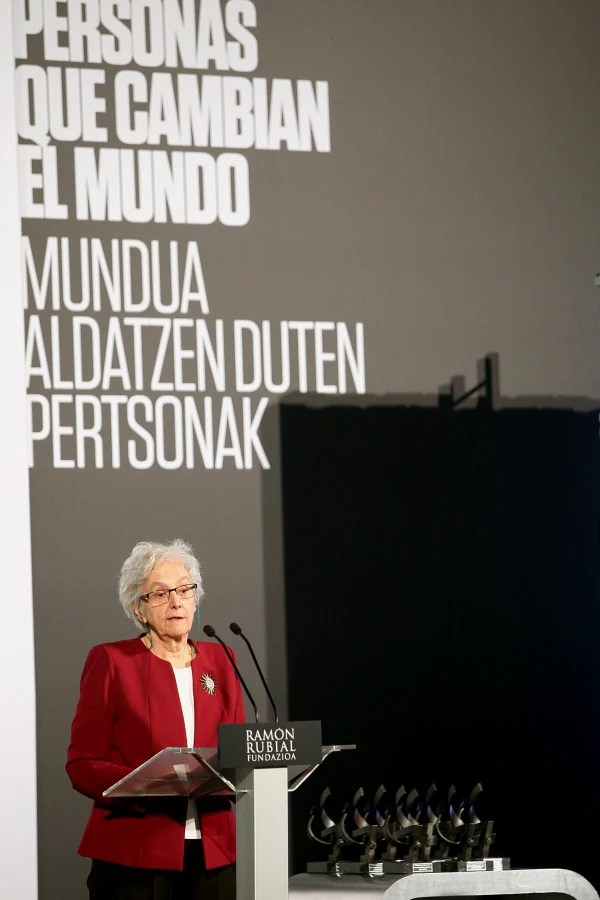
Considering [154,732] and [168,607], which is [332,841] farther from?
[168,607]

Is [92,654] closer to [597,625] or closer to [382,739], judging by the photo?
[382,739]

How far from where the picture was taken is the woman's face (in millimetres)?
3887

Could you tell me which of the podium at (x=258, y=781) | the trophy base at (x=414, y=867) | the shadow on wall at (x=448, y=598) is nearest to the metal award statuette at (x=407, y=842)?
the trophy base at (x=414, y=867)

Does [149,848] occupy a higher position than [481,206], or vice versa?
[481,206]

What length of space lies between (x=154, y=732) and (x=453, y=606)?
1.88 meters

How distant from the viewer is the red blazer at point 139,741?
361 cm

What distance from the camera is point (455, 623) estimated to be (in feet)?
17.4

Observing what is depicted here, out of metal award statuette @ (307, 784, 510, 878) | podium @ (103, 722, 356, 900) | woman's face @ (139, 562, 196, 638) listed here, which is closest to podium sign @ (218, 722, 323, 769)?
podium @ (103, 722, 356, 900)

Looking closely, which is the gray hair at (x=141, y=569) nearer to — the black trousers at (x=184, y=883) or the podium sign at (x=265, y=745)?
the black trousers at (x=184, y=883)

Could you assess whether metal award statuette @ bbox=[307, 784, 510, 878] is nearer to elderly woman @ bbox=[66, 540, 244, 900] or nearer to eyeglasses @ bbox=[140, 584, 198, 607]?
elderly woman @ bbox=[66, 540, 244, 900]

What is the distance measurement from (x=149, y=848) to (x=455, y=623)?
2034 millimetres

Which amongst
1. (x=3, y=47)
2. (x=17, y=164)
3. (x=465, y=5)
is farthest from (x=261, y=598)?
(x=465, y=5)

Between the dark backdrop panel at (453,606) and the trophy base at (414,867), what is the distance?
2.09 feet

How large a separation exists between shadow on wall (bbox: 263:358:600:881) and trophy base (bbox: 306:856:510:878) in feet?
2.07
